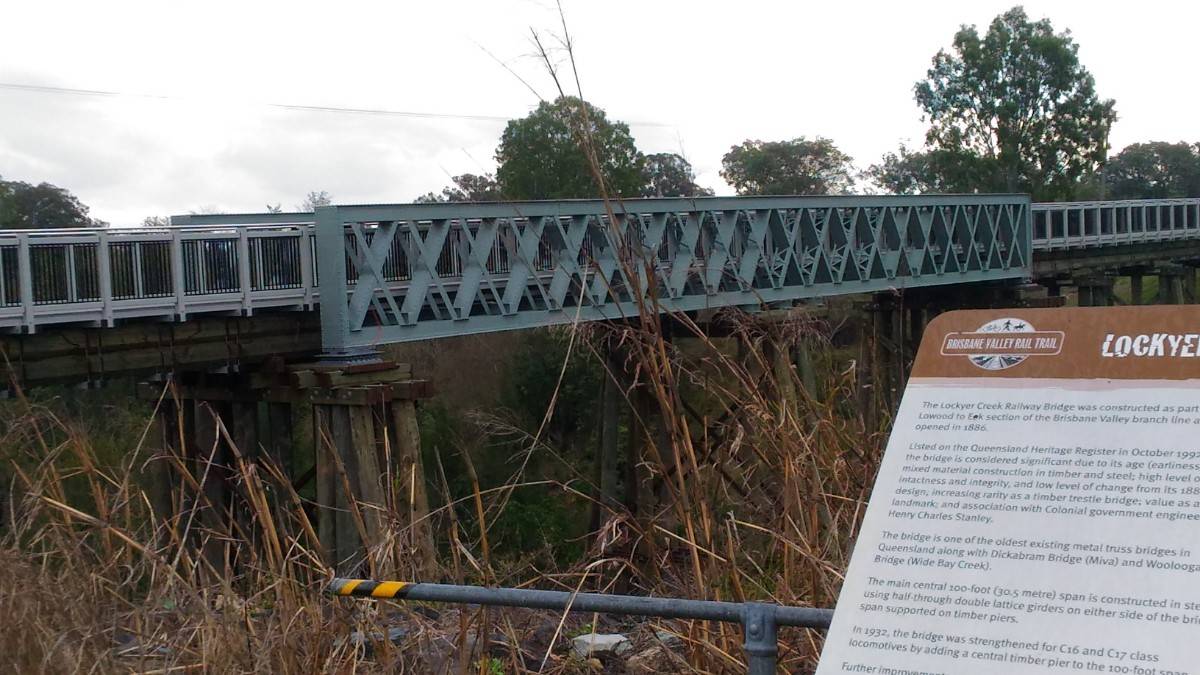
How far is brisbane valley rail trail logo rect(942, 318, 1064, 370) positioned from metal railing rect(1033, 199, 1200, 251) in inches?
1194

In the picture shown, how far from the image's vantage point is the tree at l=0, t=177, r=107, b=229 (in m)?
36.2

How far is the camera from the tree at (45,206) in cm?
3622

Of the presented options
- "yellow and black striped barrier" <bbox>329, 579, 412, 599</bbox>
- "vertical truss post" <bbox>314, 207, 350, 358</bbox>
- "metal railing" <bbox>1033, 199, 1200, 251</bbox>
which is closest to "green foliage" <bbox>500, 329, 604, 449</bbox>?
"metal railing" <bbox>1033, 199, 1200, 251</bbox>

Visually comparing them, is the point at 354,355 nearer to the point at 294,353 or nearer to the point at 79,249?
the point at 294,353

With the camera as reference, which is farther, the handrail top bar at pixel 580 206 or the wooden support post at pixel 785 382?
the handrail top bar at pixel 580 206

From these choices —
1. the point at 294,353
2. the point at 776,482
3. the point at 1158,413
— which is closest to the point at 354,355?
the point at 294,353

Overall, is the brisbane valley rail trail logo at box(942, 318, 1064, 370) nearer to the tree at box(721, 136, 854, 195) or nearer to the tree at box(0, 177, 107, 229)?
the tree at box(0, 177, 107, 229)

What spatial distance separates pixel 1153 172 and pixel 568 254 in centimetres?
5446

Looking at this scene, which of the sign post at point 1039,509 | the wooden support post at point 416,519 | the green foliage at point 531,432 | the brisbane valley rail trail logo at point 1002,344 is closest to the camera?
the sign post at point 1039,509

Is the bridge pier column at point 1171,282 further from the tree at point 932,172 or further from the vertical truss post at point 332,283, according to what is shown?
the vertical truss post at point 332,283

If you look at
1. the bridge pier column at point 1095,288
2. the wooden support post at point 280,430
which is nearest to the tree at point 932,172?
the bridge pier column at point 1095,288

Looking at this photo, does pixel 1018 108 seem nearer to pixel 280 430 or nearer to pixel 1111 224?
pixel 1111 224

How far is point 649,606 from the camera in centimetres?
263

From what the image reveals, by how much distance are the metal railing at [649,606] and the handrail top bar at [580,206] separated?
21.8 feet
